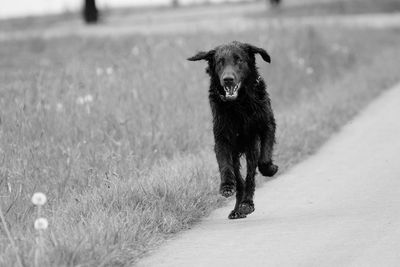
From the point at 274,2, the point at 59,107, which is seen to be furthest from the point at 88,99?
the point at 274,2

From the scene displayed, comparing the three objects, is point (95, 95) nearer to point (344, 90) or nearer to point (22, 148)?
point (22, 148)

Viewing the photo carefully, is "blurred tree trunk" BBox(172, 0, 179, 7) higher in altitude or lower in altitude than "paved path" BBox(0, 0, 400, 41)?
lower

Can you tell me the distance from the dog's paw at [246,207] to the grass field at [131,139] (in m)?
0.38

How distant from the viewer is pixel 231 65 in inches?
296

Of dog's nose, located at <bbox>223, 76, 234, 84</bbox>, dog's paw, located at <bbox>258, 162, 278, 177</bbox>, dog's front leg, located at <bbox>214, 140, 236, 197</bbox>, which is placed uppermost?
dog's nose, located at <bbox>223, 76, 234, 84</bbox>

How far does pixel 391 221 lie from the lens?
7047mm

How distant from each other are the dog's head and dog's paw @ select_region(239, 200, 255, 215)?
2.83 feet

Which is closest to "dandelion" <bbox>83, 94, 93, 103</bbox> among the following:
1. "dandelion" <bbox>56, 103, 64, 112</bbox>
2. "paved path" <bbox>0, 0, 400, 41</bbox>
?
"dandelion" <bbox>56, 103, 64, 112</bbox>

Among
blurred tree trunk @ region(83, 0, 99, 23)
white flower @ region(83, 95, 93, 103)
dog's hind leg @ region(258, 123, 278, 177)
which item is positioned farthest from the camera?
blurred tree trunk @ region(83, 0, 99, 23)

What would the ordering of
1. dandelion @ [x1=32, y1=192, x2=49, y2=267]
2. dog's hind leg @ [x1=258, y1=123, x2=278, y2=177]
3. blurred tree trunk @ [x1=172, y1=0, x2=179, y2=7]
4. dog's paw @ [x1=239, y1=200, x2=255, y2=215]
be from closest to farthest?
dandelion @ [x1=32, y1=192, x2=49, y2=267], dog's paw @ [x1=239, y1=200, x2=255, y2=215], dog's hind leg @ [x1=258, y1=123, x2=278, y2=177], blurred tree trunk @ [x1=172, y1=0, x2=179, y2=7]

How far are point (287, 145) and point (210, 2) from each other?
108 feet

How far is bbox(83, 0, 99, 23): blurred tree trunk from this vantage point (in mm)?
34938

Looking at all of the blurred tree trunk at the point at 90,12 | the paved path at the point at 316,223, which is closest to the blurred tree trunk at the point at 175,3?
the blurred tree trunk at the point at 90,12

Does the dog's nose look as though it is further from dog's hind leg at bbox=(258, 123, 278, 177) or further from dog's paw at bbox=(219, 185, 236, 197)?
dog's paw at bbox=(219, 185, 236, 197)
